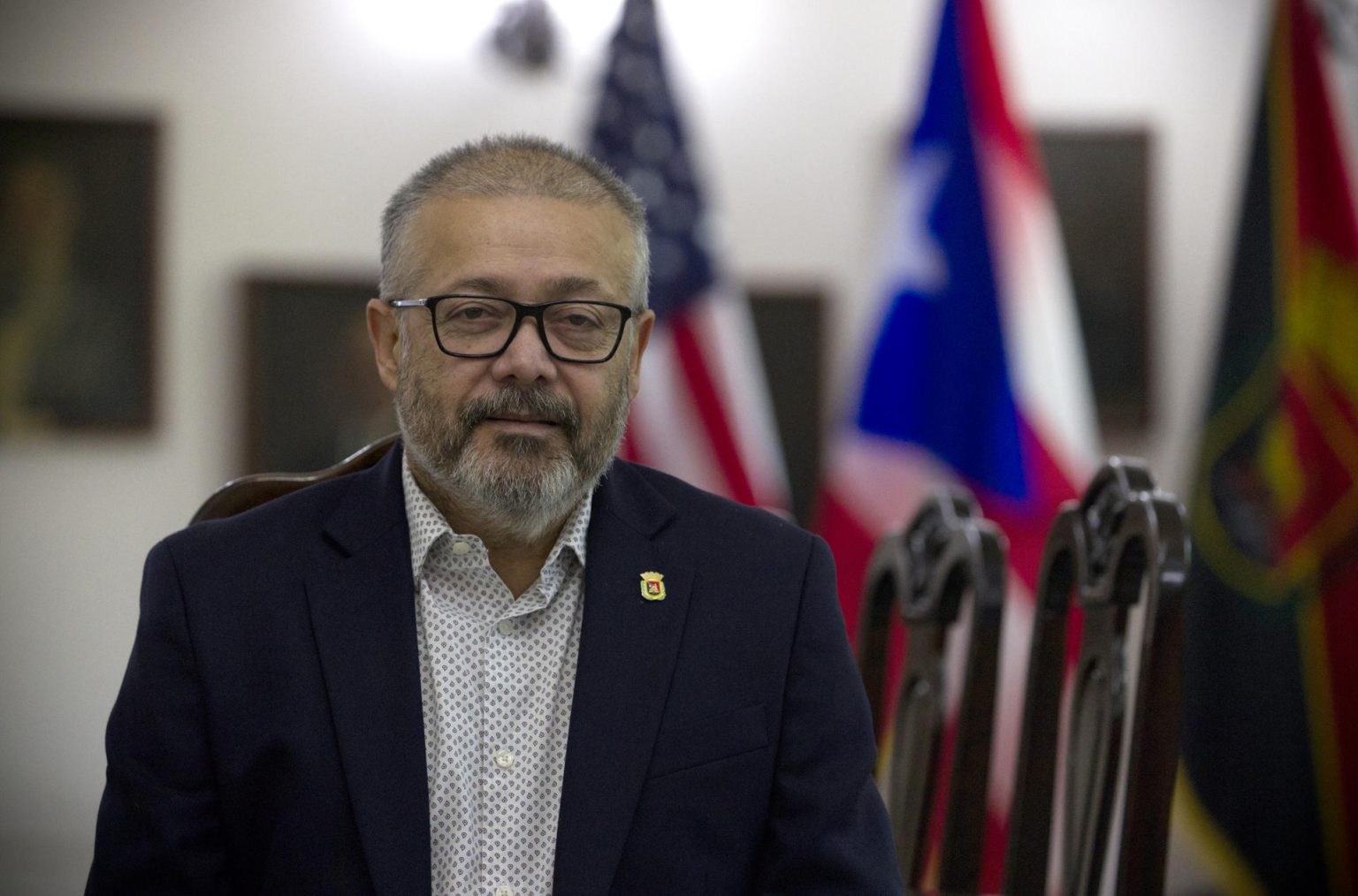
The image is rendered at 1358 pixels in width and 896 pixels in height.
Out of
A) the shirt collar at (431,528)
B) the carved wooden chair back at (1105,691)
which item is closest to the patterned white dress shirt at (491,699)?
the shirt collar at (431,528)

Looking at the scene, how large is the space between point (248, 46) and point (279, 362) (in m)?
1.21

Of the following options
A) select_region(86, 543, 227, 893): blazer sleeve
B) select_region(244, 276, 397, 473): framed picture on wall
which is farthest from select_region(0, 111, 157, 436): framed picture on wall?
select_region(86, 543, 227, 893): blazer sleeve

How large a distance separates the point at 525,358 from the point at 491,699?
44cm

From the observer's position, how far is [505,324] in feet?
5.88

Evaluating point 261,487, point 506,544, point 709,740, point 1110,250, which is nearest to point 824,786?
point 709,740

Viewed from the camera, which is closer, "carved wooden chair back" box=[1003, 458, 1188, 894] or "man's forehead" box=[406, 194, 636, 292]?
"man's forehead" box=[406, 194, 636, 292]

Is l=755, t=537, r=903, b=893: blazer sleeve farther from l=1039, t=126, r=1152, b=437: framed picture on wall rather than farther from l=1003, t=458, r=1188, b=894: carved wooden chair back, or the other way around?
l=1039, t=126, r=1152, b=437: framed picture on wall

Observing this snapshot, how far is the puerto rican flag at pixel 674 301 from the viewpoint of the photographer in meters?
4.84

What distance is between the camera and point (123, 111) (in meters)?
5.18

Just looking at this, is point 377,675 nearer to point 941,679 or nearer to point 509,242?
point 509,242

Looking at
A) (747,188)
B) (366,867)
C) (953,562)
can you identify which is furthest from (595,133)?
(366,867)

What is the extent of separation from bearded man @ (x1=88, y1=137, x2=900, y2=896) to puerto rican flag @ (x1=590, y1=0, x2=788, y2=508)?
2.89m

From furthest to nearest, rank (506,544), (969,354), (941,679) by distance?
(969,354) → (941,679) → (506,544)

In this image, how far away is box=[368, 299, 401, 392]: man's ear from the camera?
194 centimetres
